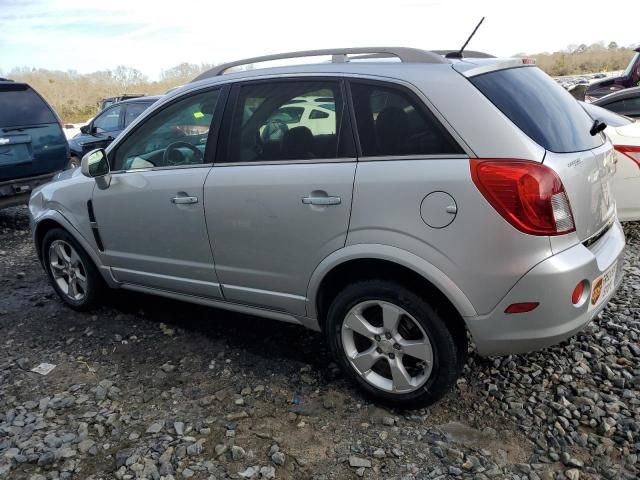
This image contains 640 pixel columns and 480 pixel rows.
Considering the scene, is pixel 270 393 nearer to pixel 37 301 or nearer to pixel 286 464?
pixel 286 464

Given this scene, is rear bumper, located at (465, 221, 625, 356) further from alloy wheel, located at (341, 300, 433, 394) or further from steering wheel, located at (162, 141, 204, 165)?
steering wheel, located at (162, 141, 204, 165)

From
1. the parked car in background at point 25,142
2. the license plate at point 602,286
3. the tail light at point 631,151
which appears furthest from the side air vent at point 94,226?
the tail light at point 631,151

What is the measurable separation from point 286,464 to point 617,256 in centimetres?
191

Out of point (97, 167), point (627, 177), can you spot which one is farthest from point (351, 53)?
point (627, 177)

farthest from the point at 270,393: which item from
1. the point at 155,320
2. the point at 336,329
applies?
the point at 155,320

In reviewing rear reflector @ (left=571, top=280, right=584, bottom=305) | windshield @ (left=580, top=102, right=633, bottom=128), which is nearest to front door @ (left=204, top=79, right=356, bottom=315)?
rear reflector @ (left=571, top=280, right=584, bottom=305)

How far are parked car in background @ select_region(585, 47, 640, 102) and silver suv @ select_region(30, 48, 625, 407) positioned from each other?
33.2 ft

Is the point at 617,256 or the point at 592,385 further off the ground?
the point at 617,256

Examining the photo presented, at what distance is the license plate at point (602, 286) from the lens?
245 cm

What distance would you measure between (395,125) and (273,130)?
2.45 feet

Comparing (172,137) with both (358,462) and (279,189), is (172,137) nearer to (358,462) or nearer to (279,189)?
(279,189)

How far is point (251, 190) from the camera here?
115 inches

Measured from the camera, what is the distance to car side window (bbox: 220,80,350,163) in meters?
2.76

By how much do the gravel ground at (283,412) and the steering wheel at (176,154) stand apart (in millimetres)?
1234
